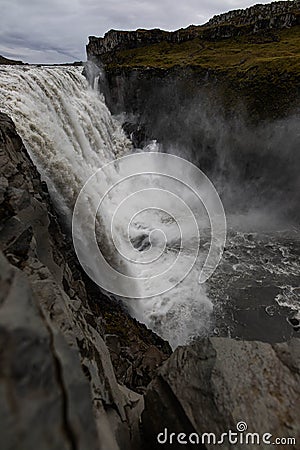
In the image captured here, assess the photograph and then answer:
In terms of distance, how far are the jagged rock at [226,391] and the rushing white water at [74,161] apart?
8674mm

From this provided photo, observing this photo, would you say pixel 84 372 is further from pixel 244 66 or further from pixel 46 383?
pixel 244 66

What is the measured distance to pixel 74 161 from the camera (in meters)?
19.0

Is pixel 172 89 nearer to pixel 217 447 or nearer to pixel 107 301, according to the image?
pixel 107 301

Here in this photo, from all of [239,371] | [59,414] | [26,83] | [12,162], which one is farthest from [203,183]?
[59,414]

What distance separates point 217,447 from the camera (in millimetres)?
5121

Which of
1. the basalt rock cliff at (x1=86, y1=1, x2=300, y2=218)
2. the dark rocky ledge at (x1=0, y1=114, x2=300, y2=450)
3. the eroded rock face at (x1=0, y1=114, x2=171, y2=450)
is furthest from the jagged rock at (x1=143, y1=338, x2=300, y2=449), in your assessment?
the basalt rock cliff at (x1=86, y1=1, x2=300, y2=218)

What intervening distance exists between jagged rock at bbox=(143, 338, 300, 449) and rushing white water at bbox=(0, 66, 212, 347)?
28.5 ft

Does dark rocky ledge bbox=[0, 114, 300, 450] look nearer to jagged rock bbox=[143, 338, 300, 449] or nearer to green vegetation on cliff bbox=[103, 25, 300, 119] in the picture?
jagged rock bbox=[143, 338, 300, 449]

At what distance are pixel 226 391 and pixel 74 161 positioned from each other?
53.6 ft

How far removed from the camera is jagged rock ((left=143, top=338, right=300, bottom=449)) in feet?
17.7

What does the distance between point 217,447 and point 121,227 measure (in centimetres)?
1799

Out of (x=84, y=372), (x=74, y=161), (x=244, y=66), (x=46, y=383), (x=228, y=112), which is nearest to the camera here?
(x=46, y=383)

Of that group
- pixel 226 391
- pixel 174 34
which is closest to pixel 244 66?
pixel 174 34

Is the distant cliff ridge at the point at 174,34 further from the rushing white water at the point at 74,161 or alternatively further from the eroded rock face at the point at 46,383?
the eroded rock face at the point at 46,383
